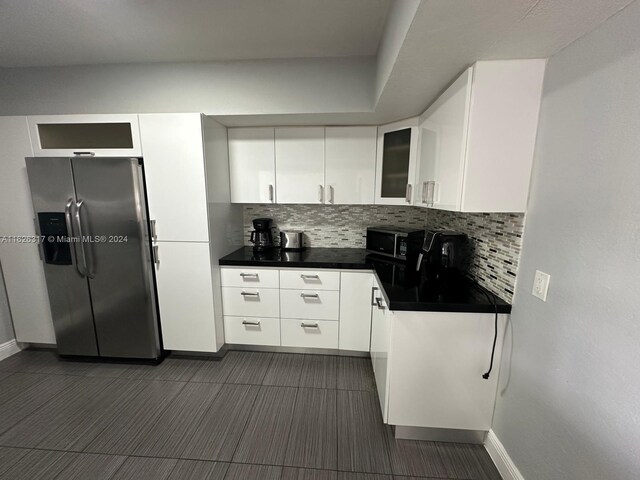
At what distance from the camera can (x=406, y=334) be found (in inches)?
55.7

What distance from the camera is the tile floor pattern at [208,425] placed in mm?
1377

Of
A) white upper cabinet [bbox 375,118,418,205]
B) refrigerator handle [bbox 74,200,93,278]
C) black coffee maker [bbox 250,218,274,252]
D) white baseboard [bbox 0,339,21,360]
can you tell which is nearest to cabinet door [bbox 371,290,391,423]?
white upper cabinet [bbox 375,118,418,205]

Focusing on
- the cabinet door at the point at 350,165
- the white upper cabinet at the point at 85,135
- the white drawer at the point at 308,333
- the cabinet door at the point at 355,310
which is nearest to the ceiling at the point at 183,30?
the white upper cabinet at the point at 85,135

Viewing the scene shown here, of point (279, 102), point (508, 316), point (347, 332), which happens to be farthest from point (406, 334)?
point (279, 102)

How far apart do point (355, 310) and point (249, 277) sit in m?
0.97

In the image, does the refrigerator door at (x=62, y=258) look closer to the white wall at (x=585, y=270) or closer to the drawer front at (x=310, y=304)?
the drawer front at (x=310, y=304)

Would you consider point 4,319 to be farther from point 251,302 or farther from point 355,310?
point 355,310

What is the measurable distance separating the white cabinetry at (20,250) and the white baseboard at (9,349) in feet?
0.18

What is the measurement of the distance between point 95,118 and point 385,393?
2.83 metres

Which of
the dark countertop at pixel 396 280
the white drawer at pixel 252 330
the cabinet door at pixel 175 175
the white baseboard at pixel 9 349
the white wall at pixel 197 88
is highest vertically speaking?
the white wall at pixel 197 88

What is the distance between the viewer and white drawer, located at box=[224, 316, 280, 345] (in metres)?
2.29

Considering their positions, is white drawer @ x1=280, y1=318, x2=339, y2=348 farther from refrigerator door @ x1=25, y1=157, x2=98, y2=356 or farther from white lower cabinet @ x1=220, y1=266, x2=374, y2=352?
refrigerator door @ x1=25, y1=157, x2=98, y2=356

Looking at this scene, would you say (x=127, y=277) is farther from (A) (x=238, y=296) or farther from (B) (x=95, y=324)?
(A) (x=238, y=296)

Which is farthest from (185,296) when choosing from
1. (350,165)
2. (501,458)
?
(501,458)
